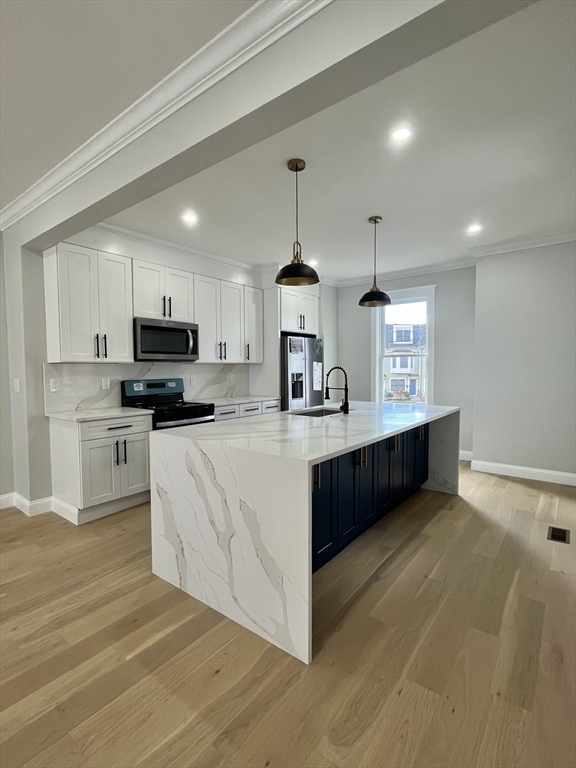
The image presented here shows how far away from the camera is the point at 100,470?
3.26 m

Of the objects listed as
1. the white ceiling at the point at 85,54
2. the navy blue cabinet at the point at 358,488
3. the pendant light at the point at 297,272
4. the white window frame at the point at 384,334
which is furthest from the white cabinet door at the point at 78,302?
the white window frame at the point at 384,334

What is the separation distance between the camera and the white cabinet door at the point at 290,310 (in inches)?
206

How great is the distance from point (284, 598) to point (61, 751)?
925mm

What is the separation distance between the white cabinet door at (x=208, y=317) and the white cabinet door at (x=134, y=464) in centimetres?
132

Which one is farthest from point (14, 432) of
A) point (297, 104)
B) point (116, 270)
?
point (297, 104)

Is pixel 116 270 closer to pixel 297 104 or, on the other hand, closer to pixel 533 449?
pixel 297 104

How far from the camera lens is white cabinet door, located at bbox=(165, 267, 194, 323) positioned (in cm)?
415

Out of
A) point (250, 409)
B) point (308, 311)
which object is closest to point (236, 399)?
point (250, 409)

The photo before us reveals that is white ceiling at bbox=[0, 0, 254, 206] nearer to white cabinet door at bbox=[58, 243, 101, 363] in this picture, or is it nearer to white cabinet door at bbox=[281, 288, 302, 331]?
white cabinet door at bbox=[58, 243, 101, 363]

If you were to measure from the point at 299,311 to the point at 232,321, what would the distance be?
3.51 feet

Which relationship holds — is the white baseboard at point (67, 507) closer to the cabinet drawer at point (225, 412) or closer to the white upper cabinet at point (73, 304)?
the cabinet drawer at point (225, 412)

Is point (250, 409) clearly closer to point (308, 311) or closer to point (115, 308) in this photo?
point (308, 311)

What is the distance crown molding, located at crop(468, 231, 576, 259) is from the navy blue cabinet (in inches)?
91.1

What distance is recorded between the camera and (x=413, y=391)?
18.7ft
